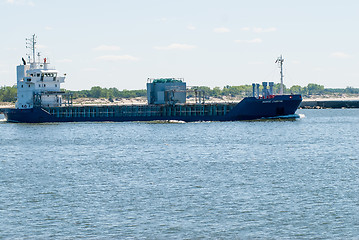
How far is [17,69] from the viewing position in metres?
118

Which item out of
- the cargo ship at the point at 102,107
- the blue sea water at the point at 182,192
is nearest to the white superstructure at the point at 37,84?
the cargo ship at the point at 102,107

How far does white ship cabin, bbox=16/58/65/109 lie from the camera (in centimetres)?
11443

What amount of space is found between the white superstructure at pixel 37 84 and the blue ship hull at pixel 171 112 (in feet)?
6.67

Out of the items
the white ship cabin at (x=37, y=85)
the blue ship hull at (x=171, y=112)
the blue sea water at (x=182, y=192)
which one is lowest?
the blue sea water at (x=182, y=192)

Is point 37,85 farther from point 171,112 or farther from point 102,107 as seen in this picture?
point 171,112

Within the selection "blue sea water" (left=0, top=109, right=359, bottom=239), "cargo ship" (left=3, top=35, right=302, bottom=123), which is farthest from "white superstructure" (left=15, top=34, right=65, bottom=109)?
"blue sea water" (left=0, top=109, right=359, bottom=239)

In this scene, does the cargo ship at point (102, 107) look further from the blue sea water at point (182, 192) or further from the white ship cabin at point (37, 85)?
the blue sea water at point (182, 192)

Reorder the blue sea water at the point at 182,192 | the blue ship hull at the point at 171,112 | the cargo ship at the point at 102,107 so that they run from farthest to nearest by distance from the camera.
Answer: the cargo ship at the point at 102,107 < the blue ship hull at the point at 171,112 < the blue sea water at the point at 182,192

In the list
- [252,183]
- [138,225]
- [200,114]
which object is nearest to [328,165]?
[252,183]

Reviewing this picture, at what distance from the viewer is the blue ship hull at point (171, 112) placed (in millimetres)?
101125

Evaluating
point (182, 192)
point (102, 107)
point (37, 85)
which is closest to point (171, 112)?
point (102, 107)

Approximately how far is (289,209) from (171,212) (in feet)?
19.2

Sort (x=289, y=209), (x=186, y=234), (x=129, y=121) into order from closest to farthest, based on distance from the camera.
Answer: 1. (x=186, y=234)
2. (x=289, y=209)
3. (x=129, y=121)

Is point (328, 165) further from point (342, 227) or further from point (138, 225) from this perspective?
point (138, 225)
